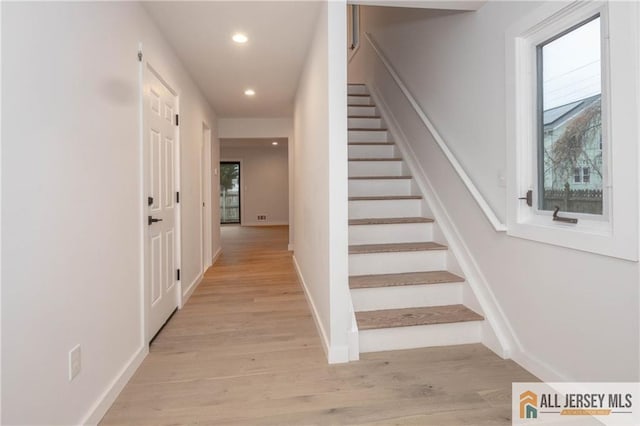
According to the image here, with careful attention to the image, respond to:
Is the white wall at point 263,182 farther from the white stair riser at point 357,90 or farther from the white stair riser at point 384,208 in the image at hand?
the white stair riser at point 384,208

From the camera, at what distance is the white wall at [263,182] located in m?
10.6

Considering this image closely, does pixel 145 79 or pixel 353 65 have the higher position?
pixel 353 65

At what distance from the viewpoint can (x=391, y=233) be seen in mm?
2879

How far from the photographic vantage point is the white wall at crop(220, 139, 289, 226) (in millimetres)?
10648

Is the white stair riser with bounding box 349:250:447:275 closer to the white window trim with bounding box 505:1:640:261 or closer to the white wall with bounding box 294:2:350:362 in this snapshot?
the white wall with bounding box 294:2:350:362

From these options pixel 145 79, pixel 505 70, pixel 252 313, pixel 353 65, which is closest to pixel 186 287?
pixel 252 313

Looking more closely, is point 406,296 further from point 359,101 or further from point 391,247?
point 359,101

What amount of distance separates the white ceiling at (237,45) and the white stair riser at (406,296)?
2.03 m

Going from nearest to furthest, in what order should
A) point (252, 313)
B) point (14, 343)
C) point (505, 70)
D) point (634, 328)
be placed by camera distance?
1. point (14, 343)
2. point (634, 328)
3. point (505, 70)
4. point (252, 313)

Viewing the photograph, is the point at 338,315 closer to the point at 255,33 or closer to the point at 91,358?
the point at 91,358

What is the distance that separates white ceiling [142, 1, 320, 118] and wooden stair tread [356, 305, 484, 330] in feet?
7.06

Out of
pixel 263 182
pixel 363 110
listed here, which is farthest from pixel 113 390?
pixel 263 182

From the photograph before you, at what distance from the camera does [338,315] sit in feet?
6.79

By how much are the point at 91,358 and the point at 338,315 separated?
4.21 feet
